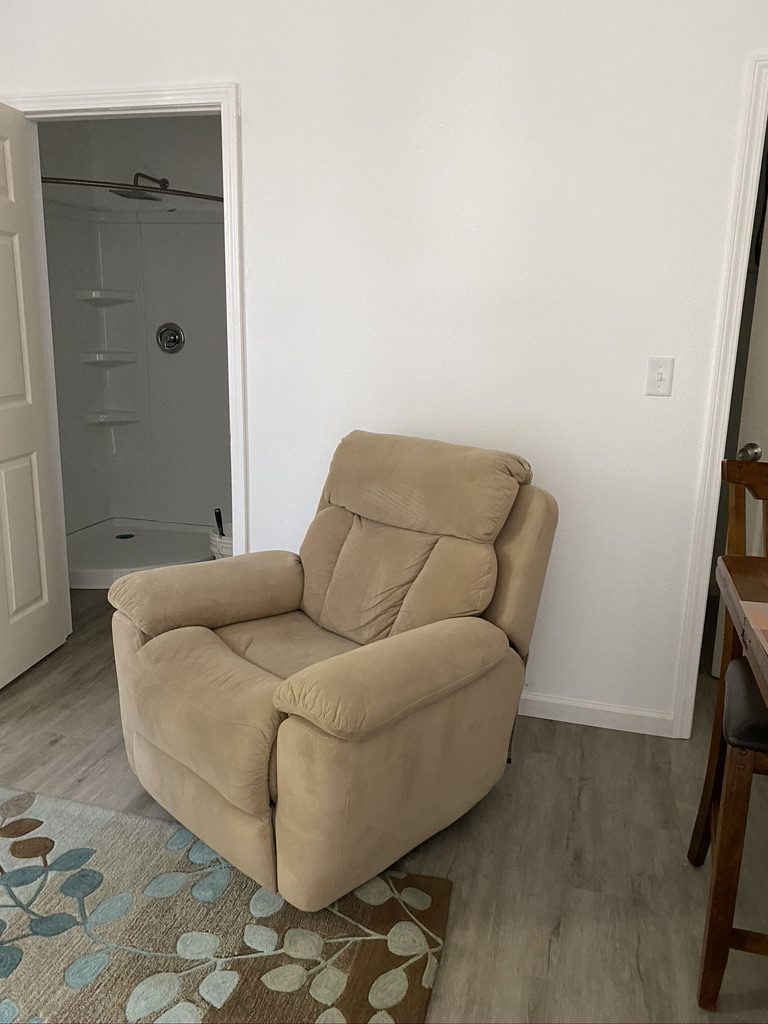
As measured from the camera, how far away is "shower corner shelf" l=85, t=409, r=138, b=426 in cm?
476

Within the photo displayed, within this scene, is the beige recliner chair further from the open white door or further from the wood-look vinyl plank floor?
the open white door

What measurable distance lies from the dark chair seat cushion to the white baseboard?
1.16 metres

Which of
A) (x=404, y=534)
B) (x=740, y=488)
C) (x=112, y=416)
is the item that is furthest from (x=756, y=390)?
(x=112, y=416)

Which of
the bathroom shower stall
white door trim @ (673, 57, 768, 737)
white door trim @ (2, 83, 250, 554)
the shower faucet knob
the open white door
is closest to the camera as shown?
white door trim @ (673, 57, 768, 737)

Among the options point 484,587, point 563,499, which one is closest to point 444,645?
point 484,587

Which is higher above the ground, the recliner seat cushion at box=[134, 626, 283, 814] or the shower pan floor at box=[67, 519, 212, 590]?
the recliner seat cushion at box=[134, 626, 283, 814]

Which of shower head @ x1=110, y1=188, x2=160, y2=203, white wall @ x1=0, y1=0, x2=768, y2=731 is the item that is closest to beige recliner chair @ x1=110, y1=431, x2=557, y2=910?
white wall @ x1=0, y1=0, x2=768, y2=731

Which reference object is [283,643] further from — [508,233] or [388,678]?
[508,233]

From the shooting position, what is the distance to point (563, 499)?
271cm

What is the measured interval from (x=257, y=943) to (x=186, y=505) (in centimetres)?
344

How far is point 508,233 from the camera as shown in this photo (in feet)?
8.50

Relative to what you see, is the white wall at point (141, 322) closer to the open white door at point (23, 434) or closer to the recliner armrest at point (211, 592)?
the open white door at point (23, 434)

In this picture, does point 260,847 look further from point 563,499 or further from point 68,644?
point 68,644

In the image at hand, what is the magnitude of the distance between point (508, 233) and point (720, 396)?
829mm
